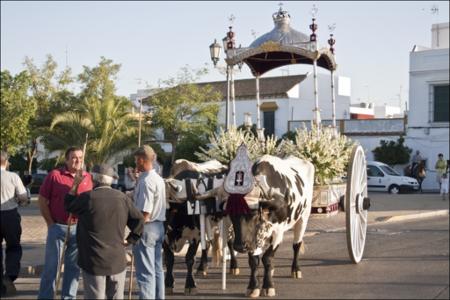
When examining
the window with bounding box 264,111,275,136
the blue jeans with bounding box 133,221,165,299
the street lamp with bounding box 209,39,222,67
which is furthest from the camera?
the window with bounding box 264,111,275,136

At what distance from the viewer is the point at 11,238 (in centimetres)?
930

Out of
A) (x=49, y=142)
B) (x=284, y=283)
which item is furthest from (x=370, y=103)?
(x=284, y=283)

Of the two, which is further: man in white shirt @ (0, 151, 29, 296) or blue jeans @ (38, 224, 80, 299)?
man in white shirt @ (0, 151, 29, 296)

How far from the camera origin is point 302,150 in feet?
39.3

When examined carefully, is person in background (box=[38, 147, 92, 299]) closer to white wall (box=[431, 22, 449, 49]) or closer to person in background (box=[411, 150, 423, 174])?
person in background (box=[411, 150, 423, 174])

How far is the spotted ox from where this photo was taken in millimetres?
9195

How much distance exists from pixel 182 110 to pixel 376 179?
33.4 feet

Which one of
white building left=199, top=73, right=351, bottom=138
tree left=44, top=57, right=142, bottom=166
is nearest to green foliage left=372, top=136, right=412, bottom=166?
white building left=199, top=73, right=351, bottom=138

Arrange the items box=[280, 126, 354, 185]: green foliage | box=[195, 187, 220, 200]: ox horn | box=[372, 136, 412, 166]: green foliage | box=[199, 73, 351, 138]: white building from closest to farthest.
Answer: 1. box=[195, 187, 220, 200]: ox horn
2. box=[280, 126, 354, 185]: green foliage
3. box=[372, 136, 412, 166]: green foliage
4. box=[199, 73, 351, 138]: white building

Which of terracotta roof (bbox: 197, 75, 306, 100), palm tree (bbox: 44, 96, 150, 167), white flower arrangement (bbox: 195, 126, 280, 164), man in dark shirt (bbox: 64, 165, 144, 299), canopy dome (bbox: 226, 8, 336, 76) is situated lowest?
man in dark shirt (bbox: 64, 165, 144, 299)

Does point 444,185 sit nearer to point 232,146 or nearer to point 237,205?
point 232,146

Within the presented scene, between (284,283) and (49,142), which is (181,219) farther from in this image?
(49,142)

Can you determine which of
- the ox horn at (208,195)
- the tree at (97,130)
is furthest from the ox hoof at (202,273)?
the tree at (97,130)

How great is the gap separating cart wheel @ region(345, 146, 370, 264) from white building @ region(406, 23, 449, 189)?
2244 centimetres
